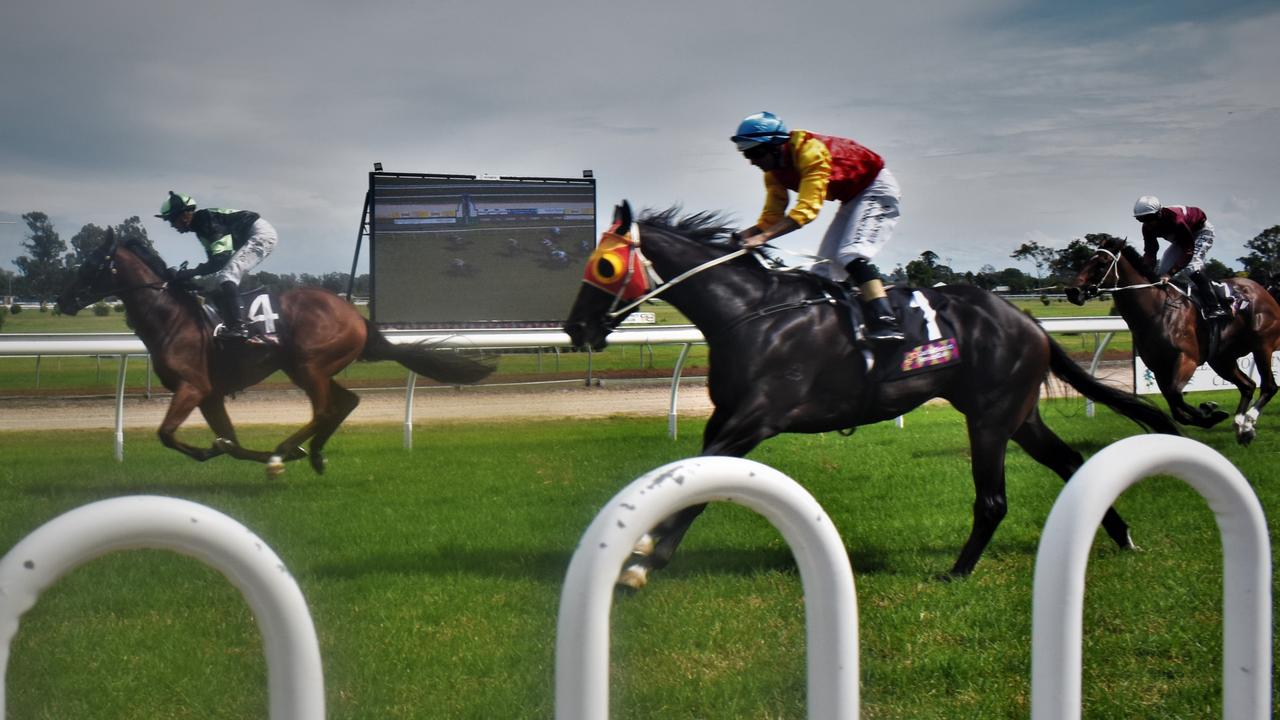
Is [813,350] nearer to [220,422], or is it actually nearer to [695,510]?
[695,510]

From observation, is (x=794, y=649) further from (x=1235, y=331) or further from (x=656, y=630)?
(x=1235, y=331)

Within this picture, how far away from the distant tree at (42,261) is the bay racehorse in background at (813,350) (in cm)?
320

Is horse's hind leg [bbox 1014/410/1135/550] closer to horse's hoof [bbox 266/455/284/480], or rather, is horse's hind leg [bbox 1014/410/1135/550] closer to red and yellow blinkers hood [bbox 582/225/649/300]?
red and yellow blinkers hood [bbox 582/225/649/300]

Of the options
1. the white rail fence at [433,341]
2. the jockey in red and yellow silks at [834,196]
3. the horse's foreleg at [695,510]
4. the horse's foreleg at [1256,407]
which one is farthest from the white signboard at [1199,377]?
the horse's foreleg at [695,510]

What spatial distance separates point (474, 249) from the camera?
40.7ft

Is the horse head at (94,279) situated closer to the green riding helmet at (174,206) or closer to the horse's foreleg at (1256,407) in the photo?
the green riding helmet at (174,206)

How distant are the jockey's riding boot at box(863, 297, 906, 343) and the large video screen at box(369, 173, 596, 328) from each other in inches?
327

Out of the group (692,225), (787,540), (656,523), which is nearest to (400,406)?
(692,225)

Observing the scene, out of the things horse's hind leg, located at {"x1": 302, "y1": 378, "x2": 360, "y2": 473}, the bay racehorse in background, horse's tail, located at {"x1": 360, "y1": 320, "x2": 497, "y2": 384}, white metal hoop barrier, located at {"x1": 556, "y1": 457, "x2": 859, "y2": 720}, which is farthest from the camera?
horse's tail, located at {"x1": 360, "y1": 320, "x2": 497, "y2": 384}

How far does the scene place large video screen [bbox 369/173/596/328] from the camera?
1195 centimetres

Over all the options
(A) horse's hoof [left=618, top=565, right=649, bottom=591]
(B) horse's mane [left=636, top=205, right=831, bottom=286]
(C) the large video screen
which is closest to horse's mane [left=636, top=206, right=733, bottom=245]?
(B) horse's mane [left=636, top=205, right=831, bottom=286]

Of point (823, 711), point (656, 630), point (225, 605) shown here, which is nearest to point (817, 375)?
point (656, 630)

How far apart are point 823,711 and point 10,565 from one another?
911mm

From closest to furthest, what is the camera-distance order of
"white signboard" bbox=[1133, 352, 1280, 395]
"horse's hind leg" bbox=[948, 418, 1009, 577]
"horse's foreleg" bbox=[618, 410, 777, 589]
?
1. "horse's foreleg" bbox=[618, 410, 777, 589]
2. "horse's hind leg" bbox=[948, 418, 1009, 577]
3. "white signboard" bbox=[1133, 352, 1280, 395]
